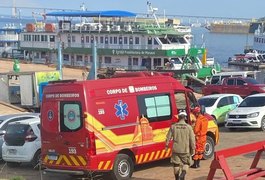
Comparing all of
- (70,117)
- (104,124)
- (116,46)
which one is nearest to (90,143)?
(104,124)

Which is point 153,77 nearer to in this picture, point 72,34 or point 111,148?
point 111,148

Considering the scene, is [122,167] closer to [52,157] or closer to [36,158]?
[52,157]

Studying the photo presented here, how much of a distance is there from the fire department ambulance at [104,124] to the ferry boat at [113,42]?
3167cm

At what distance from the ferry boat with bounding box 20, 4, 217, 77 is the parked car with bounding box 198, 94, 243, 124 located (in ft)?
75.5

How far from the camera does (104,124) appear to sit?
11.6 m

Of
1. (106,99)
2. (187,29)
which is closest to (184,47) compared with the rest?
(187,29)

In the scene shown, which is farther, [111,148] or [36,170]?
[36,170]

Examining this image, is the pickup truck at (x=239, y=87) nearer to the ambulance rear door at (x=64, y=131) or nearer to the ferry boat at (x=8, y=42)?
the ambulance rear door at (x=64, y=131)

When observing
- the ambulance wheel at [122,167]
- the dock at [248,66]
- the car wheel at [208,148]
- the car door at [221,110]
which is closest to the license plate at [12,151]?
the ambulance wheel at [122,167]

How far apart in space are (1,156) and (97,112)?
5328 millimetres

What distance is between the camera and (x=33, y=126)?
47.1 ft

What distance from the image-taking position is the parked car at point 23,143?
46.5 ft

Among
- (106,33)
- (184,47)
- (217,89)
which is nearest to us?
(217,89)

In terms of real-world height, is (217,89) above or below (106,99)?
below
